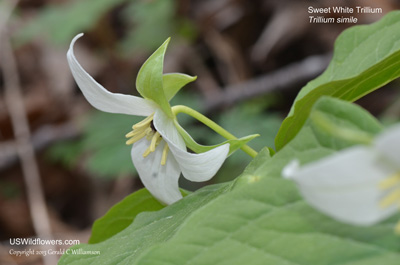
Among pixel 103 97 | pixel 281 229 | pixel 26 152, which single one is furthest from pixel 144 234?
pixel 26 152

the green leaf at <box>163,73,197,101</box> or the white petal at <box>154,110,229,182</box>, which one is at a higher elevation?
the green leaf at <box>163,73,197,101</box>

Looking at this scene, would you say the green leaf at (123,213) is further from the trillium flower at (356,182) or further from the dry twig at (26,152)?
the dry twig at (26,152)

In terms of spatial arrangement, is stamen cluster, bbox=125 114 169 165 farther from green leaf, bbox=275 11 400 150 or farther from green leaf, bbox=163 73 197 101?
green leaf, bbox=275 11 400 150

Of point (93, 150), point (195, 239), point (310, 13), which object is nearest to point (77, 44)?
point (93, 150)

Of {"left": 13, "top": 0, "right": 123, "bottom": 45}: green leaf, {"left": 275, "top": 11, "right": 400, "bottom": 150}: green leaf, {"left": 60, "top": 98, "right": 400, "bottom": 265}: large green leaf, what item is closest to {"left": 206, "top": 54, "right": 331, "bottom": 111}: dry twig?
{"left": 13, "top": 0, "right": 123, "bottom": 45}: green leaf

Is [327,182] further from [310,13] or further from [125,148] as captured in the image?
[310,13]

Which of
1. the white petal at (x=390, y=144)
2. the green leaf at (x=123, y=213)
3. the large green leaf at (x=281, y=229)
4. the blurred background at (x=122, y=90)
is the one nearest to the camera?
the white petal at (x=390, y=144)

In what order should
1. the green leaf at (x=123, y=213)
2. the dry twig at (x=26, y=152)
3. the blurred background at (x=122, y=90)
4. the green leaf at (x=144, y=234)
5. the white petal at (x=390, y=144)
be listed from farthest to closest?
the blurred background at (x=122, y=90) < the dry twig at (x=26, y=152) < the green leaf at (x=123, y=213) < the green leaf at (x=144, y=234) < the white petal at (x=390, y=144)

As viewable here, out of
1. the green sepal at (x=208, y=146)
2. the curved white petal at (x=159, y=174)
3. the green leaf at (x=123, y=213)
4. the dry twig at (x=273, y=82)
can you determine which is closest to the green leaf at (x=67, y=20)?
the dry twig at (x=273, y=82)
